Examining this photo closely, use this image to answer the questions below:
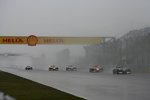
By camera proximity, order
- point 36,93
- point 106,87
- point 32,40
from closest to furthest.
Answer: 1. point 36,93
2. point 106,87
3. point 32,40

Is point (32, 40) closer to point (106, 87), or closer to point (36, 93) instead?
point (106, 87)

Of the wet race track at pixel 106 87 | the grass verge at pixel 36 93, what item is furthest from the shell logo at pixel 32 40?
the grass verge at pixel 36 93

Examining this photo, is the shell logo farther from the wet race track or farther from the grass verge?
the grass verge

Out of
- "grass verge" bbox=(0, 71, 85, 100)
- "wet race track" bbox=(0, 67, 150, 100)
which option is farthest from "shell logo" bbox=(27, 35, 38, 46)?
"grass verge" bbox=(0, 71, 85, 100)

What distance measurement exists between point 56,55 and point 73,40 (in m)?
112

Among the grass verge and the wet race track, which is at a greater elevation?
the grass verge

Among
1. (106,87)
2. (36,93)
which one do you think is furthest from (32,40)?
(36,93)

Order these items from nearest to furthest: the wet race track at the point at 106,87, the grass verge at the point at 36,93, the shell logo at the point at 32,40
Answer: the grass verge at the point at 36,93 → the wet race track at the point at 106,87 → the shell logo at the point at 32,40

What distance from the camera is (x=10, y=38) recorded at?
78.9 metres

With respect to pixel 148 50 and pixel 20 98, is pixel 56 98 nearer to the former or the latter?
pixel 20 98

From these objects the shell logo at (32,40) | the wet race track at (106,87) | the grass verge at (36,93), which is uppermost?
the shell logo at (32,40)

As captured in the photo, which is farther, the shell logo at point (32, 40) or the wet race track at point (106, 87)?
the shell logo at point (32, 40)

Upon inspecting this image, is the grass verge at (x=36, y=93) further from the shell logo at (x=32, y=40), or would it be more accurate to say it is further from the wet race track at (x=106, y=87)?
the shell logo at (x=32, y=40)

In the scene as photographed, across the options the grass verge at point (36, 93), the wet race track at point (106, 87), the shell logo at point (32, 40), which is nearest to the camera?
the grass verge at point (36, 93)
